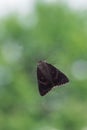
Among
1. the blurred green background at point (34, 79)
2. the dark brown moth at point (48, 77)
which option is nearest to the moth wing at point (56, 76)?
the dark brown moth at point (48, 77)

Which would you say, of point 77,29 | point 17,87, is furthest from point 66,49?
point 17,87

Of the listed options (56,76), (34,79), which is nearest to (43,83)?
(56,76)

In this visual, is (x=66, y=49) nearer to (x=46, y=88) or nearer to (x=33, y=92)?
(x=33, y=92)

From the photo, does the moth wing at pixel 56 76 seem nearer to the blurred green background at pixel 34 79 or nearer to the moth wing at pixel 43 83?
the moth wing at pixel 43 83

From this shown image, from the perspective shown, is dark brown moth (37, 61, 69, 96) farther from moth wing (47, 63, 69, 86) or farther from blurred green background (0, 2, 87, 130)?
blurred green background (0, 2, 87, 130)

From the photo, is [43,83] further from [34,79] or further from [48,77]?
[34,79]

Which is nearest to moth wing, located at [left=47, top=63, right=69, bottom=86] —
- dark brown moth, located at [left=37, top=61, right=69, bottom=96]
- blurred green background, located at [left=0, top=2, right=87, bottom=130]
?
dark brown moth, located at [left=37, top=61, right=69, bottom=96]

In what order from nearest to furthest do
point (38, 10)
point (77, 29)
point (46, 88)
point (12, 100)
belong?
point (46, 88) < point (12, 100) < point (77, 29) < point (38, 10)
